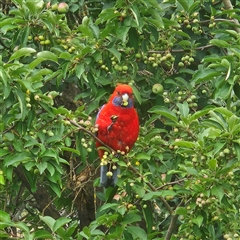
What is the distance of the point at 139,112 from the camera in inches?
194

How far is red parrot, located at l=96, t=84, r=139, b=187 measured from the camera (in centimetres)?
412

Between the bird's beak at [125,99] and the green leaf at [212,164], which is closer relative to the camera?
the green leaf at [212,164]

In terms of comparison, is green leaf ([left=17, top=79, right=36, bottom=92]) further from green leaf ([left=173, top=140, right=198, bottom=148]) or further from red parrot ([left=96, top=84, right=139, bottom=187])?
red parrot ([left=96, top=84, right=139, bottom=187])

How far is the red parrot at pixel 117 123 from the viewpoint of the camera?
13.5 ft

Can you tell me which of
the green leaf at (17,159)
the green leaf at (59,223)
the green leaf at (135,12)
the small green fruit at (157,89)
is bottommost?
the small green fruit at (157,89)

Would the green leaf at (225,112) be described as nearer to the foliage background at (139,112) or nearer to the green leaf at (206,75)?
the foliage background at (139,112)

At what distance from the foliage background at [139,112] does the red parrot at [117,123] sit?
8 cm

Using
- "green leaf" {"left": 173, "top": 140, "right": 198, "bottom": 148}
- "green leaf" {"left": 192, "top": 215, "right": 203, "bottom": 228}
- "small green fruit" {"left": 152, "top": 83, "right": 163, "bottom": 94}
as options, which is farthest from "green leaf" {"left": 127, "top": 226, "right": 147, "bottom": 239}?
"small green fruit" {"left": 152, "top": 83, "right": 163, "bottom": 94}

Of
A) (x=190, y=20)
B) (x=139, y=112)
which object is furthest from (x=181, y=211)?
(x=139, y=112)

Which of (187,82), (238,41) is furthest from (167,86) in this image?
(238,41)

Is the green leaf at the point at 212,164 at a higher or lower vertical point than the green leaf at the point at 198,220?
higher

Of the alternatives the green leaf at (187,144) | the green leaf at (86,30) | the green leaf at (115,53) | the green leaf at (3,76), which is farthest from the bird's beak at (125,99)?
the green leaf at (3,76)

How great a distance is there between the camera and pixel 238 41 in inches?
147

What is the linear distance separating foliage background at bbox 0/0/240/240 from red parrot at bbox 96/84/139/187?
0.26 feet
